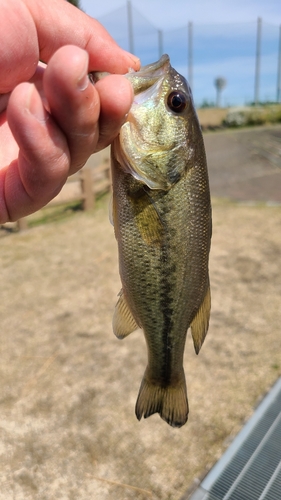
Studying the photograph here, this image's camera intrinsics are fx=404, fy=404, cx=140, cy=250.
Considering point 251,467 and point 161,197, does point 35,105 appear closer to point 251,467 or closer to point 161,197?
point 161,197

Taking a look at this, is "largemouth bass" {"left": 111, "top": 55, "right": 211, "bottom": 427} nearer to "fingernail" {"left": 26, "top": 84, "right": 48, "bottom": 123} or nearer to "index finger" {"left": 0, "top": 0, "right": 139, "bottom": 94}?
"index finger" {"left": 0, "top": 0, "right": 139, "bottom": 94}

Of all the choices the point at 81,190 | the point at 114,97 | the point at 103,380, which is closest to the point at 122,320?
the point at 114,97

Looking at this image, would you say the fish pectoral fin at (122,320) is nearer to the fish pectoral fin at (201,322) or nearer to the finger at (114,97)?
the fish pectoral fin at (201,322)

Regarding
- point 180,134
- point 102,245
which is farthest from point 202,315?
point 102,245

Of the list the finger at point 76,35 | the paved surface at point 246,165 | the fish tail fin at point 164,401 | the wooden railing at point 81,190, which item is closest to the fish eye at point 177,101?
the finger at point 76,35

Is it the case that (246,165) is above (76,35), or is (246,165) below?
below
